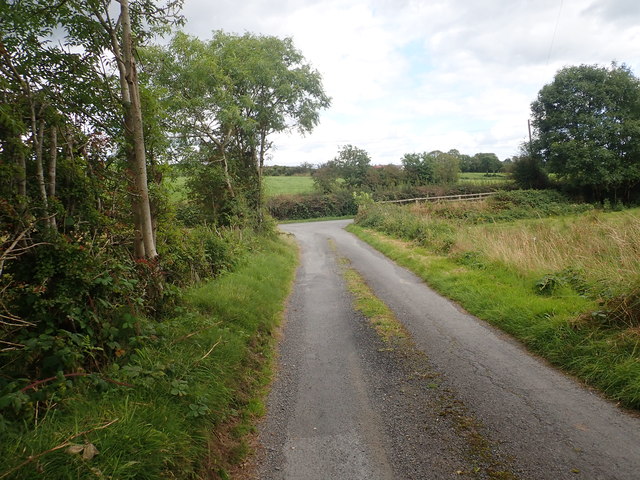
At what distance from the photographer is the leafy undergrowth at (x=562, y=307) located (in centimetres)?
420

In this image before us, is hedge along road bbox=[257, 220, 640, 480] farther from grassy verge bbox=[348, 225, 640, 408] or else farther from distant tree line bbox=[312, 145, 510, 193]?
distant tree line bbox=[312, 145, 510, 193]

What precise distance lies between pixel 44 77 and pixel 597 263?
31.7ft

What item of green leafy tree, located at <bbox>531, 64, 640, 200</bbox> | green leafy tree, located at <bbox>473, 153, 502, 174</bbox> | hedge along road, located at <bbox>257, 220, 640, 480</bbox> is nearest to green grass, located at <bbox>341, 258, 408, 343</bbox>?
hedge along road, located at <bbox>257, 220, 640, 480</bbox>

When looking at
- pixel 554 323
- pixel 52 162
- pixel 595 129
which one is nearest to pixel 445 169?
pixel 595 129

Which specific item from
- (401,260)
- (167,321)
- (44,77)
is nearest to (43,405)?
(167,321)

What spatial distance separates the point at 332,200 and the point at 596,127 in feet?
83.7

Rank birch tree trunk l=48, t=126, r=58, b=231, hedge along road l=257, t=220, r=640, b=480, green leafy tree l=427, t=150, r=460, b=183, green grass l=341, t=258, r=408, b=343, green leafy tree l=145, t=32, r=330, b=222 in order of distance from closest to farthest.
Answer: hedge along road l=257, t=220, r=640, b=480 → birch tree trunk l=48, t=126, r=58, b=231 → green grass l=341, t=258, r=408, b=343 → green leafy tree l=145, t=32, r=330, b=222 → green leafy tree l=427, t=150, r=460, b=183

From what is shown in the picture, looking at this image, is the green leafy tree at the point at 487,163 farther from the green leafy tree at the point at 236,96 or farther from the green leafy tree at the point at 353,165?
the green leafy tree at the point at 236,96

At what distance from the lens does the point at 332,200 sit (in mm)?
39281

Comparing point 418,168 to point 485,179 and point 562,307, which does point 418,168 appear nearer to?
point 485,179

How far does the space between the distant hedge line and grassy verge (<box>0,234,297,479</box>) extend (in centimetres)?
3247

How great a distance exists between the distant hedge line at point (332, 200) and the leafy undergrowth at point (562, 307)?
27.3 metres

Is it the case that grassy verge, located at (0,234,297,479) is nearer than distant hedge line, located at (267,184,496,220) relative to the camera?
Yes

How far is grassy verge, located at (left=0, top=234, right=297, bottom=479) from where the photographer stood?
2330 millimetres
